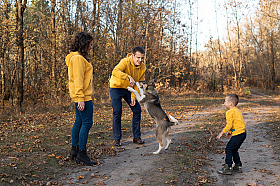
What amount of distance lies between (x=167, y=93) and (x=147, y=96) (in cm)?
1605

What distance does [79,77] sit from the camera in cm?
411

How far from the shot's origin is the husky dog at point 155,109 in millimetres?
5219

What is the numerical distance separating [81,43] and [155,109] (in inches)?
93.0

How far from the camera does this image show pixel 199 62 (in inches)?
1048

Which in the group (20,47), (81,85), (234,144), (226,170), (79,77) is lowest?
(226,170)

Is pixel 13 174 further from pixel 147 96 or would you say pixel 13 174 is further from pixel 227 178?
pixel 227 178

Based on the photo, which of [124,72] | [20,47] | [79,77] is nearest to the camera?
[79,77]

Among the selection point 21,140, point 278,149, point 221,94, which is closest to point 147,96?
point 21,140

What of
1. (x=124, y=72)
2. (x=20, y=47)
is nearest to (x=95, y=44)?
(x=20, y=47)

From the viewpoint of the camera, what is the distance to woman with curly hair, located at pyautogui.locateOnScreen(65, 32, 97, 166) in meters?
4.12

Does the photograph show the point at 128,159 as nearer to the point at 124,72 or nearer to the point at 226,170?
the point at 226,170

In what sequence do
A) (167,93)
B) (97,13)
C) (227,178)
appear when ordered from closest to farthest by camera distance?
(227,178)
(97,13)
(167,93)

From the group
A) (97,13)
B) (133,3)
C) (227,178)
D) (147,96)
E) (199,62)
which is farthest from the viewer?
(199,62)

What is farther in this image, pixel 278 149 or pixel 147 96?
pixel 278 149
